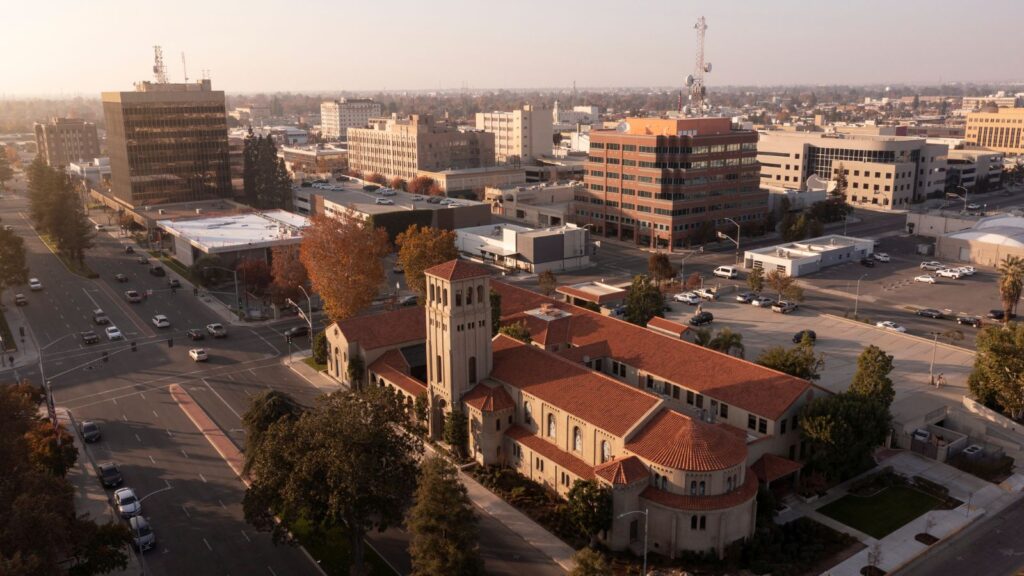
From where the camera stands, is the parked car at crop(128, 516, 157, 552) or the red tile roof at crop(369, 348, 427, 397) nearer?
the parked car at crop(128, 516, 157, 552)

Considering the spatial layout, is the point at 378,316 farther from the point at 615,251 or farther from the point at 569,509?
the point at 615,251

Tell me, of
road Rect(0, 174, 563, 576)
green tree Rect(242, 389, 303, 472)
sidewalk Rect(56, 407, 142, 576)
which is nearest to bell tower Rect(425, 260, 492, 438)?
green tree Rect(242, 389, 303, 472)

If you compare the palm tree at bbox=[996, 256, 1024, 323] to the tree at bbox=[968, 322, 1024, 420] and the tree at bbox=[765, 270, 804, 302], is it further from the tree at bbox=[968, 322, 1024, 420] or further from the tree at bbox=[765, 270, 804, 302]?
the tree at bbox=[968, 322, 1024, 420]

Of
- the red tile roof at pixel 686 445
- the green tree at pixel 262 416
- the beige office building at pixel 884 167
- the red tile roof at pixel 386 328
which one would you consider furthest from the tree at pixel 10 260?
the beige office building at pixel 884 167

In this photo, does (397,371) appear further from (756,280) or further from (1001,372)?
(756,280)

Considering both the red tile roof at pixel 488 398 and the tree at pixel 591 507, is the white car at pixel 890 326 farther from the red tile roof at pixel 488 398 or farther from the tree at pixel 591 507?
the tree at pixel 591 507
